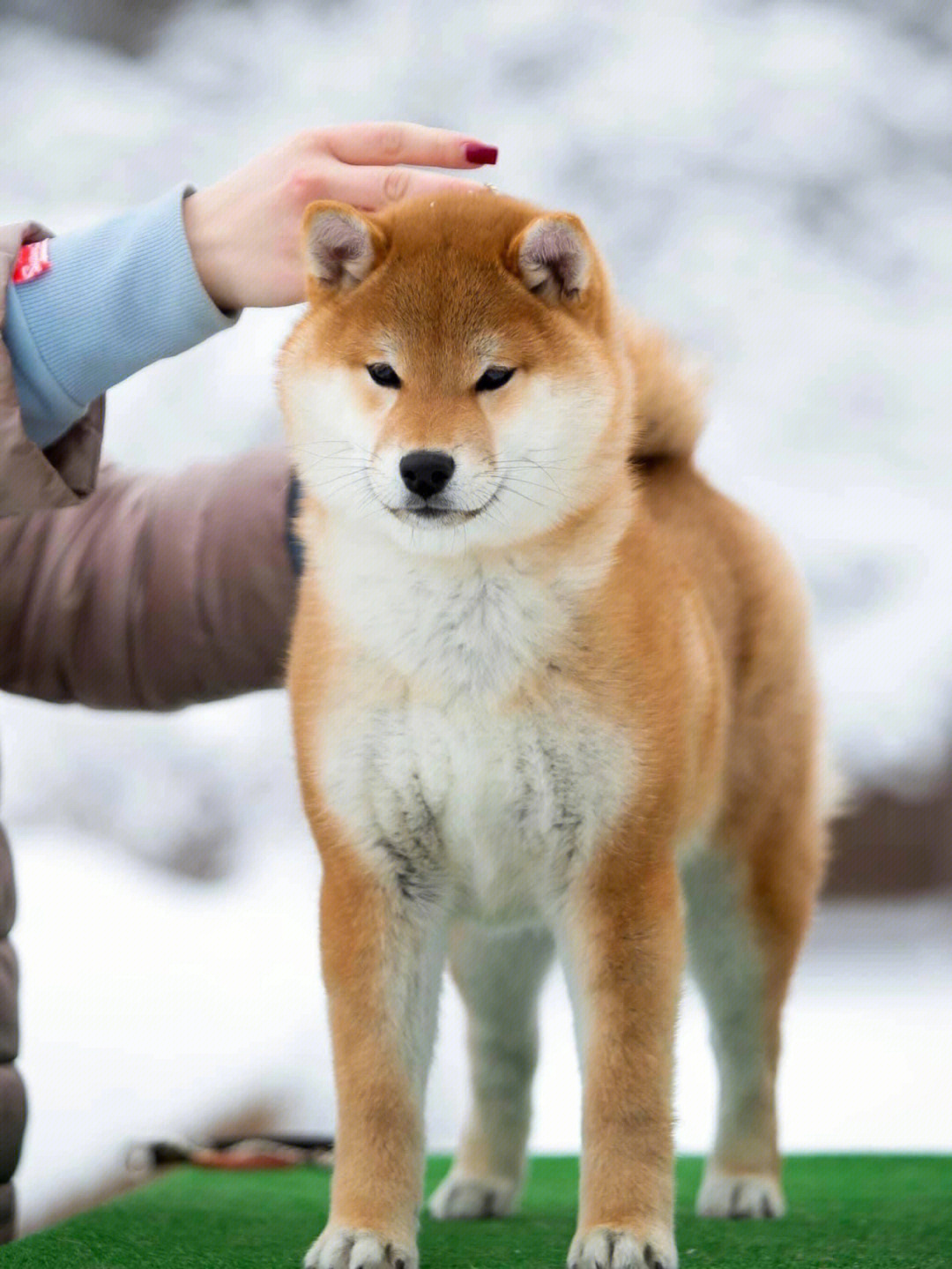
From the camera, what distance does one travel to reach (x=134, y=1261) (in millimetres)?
1636

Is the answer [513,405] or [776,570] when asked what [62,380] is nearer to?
[513,405]

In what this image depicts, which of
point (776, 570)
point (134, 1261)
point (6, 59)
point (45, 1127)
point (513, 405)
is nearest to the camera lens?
point (513, 405)

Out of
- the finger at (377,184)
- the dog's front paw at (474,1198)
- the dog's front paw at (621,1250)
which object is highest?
the finger at (377,184)

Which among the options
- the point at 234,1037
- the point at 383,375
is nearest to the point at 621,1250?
the point at 383,375

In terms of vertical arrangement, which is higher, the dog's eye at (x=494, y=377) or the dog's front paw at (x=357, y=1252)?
the dog's eye at (x=494, y=377)

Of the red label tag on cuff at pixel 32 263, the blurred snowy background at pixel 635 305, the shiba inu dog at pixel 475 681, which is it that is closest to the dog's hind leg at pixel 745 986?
the shiba inu dog at pixel 475 681

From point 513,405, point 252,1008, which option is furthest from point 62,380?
point 252,1008

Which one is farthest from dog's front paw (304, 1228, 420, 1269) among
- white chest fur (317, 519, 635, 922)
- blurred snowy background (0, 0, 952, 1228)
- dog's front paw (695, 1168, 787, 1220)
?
blurred snowy background (0, 0, 952, 1228)

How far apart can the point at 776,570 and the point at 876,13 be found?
6.40 ft

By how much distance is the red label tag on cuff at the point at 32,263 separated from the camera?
169cm

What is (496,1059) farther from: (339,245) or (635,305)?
(635,305)

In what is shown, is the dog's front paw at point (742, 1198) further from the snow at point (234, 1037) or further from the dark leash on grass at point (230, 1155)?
the snow at point (234, 1037)

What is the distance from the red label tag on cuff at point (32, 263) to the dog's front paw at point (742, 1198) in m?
1.34

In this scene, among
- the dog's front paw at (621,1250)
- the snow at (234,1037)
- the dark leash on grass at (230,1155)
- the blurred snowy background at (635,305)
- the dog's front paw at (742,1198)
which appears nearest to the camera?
the dog's front paw at (621,1250)
